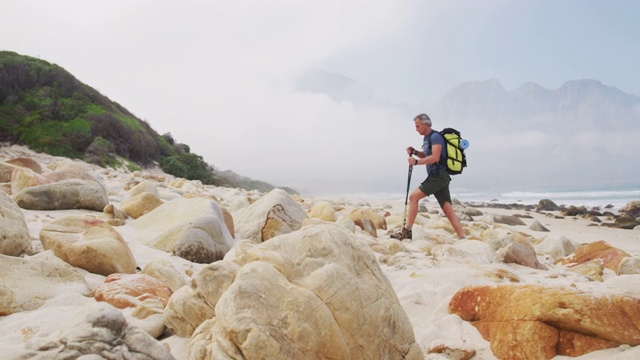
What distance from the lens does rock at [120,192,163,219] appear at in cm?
580

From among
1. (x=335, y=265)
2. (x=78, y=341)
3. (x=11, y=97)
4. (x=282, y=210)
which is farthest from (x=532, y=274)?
(x=11, y=97)

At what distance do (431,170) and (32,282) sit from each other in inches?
222

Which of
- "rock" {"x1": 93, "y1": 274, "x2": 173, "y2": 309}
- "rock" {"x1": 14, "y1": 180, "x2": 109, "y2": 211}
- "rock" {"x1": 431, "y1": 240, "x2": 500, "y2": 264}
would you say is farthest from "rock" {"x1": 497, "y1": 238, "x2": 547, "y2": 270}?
"rock" {"x1": 14, "y1": 180, "x2": 109, "y2": 211}

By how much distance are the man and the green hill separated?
48.8ft

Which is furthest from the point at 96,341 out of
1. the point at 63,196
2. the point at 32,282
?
the point at 63,196

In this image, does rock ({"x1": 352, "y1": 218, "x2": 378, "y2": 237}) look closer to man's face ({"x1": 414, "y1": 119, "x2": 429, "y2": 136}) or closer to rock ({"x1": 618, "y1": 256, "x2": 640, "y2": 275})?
man's face ({"x1": 414, "y1": 119, "x2": 429, "y2": 136})

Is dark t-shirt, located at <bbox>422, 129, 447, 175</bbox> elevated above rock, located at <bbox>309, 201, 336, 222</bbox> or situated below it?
above

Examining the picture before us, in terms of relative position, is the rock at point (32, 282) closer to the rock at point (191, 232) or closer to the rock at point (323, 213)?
the rock at point (191, 232)

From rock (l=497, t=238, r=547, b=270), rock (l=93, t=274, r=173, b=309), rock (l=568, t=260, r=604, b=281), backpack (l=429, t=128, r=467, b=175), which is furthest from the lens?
backpack (l=429, t=128, r=467, b=175)

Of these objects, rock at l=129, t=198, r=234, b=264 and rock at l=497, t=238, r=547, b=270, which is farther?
rock at l=497, t=238, r=547, b=270

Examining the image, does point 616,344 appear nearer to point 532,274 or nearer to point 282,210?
point 532,274

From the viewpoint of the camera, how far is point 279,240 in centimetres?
238

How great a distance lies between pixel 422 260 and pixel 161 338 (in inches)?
124

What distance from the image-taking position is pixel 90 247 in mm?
3244
